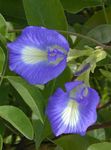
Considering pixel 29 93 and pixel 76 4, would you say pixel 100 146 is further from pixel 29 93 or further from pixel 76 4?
pixel 76 4

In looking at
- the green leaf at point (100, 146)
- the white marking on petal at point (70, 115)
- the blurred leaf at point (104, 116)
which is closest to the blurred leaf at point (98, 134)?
the blurred leaf at point (104, 116)

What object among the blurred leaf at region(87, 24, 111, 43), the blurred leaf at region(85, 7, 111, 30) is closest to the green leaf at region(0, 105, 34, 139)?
the blurred leaf at region(87, 24, 111, 43)

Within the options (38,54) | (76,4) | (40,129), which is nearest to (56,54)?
(38,54)

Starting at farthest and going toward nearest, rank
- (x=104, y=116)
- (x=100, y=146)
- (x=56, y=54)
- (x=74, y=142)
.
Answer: (x=104, y=116) → (x=74, y=142) → (x=100, y=146) → (x=56, y=54)

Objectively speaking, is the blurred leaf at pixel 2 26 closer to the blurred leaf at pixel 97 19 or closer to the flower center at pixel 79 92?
the flower center at pixel 79 92

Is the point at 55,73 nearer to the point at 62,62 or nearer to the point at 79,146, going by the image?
the point at 62,62
